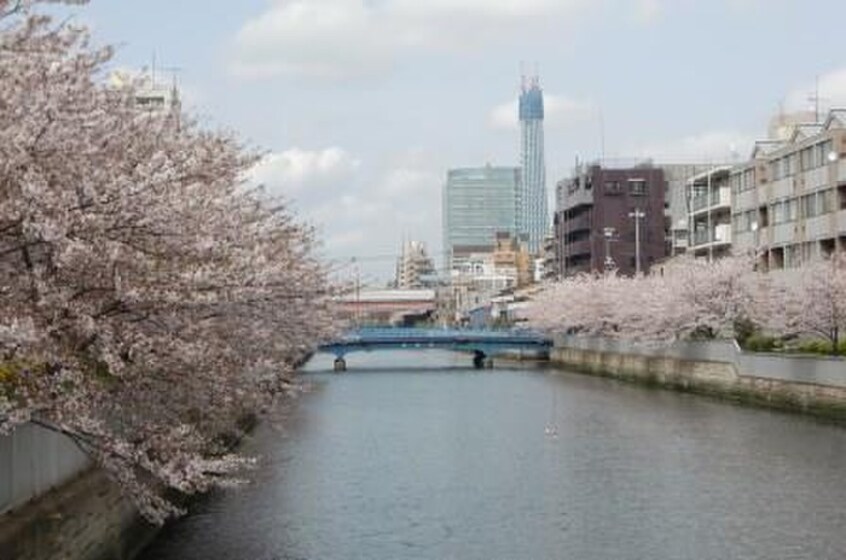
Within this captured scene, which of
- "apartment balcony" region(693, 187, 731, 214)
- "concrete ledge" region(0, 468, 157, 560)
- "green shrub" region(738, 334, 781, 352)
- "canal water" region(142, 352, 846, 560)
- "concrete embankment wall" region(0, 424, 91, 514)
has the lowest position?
"canal water" region(142, 352, 846, 560)

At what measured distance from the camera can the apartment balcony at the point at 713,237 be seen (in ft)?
246

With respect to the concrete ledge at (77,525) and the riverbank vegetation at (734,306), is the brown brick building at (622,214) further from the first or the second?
the concrete ledge at (77,525)

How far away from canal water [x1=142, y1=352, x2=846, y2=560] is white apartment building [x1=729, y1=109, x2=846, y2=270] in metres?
15.1

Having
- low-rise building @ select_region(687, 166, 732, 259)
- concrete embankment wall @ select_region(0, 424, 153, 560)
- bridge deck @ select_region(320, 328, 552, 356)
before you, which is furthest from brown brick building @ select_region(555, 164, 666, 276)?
concrete embankment wall @ select_region(0, 424, 153, 560)

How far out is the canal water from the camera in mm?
19141

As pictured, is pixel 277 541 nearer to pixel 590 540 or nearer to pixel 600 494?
pixel 590 540

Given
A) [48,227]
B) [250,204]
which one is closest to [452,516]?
[250,204]

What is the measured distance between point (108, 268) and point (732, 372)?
42577 mm

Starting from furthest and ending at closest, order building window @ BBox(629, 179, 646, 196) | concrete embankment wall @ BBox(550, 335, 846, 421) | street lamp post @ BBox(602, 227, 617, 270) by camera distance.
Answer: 1. building window @ BBox(629, 179, 646, 196)
2. street lamp post @ BBox(602, 227, 617, 270)
3. concrete embankment wall @ BBox(550, 335, 846, 421)

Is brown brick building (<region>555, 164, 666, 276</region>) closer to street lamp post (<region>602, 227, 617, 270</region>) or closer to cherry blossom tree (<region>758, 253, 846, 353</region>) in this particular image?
street lamp post (<region>602, 227, 617, 270</region>)

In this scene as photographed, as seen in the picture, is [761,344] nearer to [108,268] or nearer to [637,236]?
[108,268]

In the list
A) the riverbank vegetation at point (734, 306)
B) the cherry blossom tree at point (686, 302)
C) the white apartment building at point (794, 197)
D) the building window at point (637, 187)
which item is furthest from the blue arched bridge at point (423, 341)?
the building window at point (637, 187)

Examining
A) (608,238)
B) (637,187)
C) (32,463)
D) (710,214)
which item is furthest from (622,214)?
(32,463)

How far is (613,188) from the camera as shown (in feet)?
380
